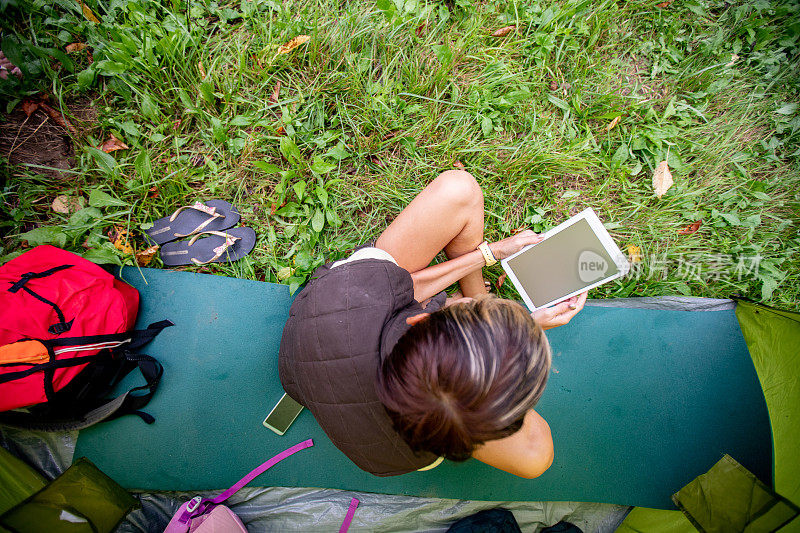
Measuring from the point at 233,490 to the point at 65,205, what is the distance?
1899 millimetres

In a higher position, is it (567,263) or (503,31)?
(503,31)

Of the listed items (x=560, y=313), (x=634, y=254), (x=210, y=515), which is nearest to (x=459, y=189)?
(x=560, y=313)

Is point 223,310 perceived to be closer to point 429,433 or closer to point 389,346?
point 389,346

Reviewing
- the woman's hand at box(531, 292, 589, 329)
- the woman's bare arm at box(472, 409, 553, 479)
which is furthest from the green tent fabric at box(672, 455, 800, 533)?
the woman's hand at box(531, 292, 589, 329)

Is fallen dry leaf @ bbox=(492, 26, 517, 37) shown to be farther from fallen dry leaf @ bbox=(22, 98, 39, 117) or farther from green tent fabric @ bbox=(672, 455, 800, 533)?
fallen dry leaf @ bbox=(22, 98, 39, 117)

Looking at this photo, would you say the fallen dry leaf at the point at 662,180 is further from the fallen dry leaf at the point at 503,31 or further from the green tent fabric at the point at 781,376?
the fallen dry leaf at the point at 503,31

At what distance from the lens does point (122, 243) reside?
7.02 feet

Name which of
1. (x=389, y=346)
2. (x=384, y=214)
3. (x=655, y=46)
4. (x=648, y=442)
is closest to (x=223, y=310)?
(x=384, y=214)

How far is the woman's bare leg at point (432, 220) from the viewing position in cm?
183

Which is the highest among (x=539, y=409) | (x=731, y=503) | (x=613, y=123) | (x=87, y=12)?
(x=87, y=12)

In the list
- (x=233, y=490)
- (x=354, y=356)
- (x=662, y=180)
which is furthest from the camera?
(x=662, y=180)

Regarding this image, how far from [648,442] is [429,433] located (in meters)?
1.67

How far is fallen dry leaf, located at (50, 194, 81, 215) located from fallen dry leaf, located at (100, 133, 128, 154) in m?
0.34

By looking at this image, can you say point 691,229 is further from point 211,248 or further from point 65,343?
point 65,343
